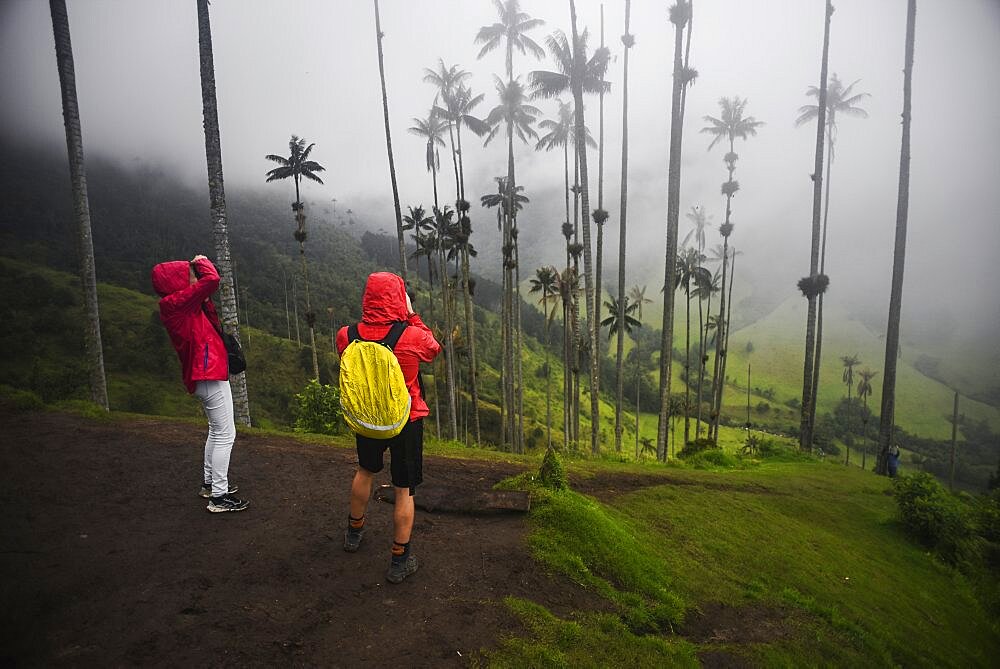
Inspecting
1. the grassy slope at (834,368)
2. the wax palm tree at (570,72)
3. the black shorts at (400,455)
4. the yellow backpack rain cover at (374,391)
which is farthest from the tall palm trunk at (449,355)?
the grassy slope at (834,368)

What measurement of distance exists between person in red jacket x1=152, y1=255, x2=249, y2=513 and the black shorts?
1.52m

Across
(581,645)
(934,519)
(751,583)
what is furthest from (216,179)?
(934,519)

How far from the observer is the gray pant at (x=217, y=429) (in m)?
3.78

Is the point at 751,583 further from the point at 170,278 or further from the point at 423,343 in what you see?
the point at 170,278

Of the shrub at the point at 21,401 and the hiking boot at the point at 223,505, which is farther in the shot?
the shrub at the point at 21,401

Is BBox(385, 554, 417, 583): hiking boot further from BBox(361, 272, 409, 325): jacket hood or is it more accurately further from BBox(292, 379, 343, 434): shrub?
BBox(292, 379, 343, 434): shrub

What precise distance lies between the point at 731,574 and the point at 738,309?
470 feet

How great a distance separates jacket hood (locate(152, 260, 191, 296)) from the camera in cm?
356

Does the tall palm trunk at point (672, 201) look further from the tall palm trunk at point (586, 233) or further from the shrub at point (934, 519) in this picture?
the shrub at point (934, 519)

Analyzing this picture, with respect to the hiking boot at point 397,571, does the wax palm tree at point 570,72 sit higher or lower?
higher

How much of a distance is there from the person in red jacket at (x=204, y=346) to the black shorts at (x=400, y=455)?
152 cm

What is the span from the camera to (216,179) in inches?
379

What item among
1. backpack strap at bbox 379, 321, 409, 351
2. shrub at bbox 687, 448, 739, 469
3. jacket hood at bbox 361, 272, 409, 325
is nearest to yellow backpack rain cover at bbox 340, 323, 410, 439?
backpack strap at bbox 379, 321, 409, 351

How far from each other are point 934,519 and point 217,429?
37.6 ft
